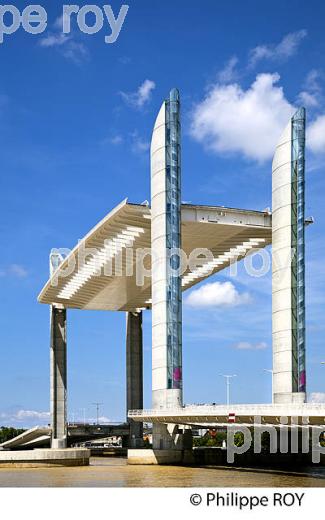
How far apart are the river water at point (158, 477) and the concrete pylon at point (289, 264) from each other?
7.90 metres

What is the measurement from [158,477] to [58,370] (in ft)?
147

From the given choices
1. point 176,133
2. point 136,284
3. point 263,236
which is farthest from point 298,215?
point 136,284

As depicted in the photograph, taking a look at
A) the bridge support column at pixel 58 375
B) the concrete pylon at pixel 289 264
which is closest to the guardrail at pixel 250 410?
the concrete pylon at pixel 289 264

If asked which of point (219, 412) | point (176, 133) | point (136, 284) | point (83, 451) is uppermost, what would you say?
point (176, 133)

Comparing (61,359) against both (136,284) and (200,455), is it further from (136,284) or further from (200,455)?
(200,455)

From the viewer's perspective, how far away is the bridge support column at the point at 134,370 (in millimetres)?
103000

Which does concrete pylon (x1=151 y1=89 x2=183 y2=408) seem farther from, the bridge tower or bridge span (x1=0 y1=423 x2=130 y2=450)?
bridge span (x1=0 y1=423 x2=130 y2=450)

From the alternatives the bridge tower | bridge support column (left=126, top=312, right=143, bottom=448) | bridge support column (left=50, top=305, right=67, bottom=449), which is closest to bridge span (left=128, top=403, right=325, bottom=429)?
the bridge tower

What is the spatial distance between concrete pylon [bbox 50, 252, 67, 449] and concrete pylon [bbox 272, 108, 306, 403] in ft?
114

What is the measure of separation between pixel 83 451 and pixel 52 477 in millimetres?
20280

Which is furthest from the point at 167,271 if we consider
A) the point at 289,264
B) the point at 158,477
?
the point at 158,477

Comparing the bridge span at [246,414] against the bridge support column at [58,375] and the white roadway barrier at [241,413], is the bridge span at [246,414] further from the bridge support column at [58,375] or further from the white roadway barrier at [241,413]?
the bridge support column at [58,375]
